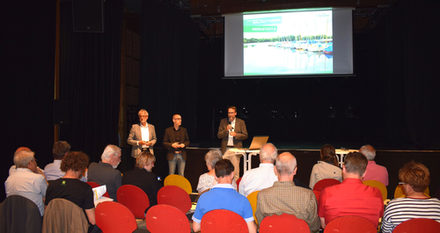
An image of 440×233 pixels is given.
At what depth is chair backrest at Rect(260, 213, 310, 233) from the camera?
86.1 inches

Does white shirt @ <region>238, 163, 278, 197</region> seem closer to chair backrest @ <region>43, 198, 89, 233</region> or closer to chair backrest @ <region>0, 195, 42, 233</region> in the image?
chair backrest @ <region>43, 198, 89, 233</region>

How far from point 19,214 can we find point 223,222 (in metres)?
1.58

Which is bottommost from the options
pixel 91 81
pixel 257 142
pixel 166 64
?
pixel 257 142

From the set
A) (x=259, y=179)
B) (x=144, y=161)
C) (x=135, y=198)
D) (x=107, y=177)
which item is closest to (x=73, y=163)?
(x=135, y=198)

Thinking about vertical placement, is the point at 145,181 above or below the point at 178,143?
below

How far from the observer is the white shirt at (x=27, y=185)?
302 centimetres

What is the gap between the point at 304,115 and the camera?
12078 mm

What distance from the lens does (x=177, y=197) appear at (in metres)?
3.25

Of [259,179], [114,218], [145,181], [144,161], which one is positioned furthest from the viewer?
[144,161]

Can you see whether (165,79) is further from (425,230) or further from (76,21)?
(425,230)

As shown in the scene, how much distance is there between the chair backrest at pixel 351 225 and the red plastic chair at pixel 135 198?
1.72 meters

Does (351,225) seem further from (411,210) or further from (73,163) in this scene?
(73,163)

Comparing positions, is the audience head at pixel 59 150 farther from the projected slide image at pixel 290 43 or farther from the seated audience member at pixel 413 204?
the projected slide image at pixel 290 43

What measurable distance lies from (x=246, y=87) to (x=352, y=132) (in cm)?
402
